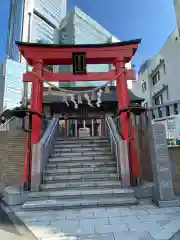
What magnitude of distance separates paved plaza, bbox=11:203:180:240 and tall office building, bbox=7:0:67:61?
36.2 metres

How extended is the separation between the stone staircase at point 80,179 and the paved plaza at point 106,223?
332mm

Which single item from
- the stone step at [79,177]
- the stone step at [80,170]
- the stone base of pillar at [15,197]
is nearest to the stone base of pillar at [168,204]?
the stone step at [79,177]

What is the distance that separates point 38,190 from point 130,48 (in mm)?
6199

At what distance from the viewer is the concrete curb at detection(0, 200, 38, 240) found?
3.20 meters

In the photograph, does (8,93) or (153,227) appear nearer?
(153,227)

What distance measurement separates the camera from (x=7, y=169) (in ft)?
21.8

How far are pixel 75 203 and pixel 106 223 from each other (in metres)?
1.38

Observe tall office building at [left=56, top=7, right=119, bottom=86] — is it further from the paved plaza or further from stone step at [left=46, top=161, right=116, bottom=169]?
the paved plaza

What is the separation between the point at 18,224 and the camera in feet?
12.3

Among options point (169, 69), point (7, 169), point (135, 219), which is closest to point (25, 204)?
point (7, 169)

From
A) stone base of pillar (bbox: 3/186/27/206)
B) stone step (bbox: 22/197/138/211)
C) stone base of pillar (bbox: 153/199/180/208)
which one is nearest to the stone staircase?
stone step (bbox: 22/197/138/211)

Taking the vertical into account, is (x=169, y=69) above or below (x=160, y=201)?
above

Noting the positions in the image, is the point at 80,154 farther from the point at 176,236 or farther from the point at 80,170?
the point at 176,236

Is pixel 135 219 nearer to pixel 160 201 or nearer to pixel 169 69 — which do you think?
pixel 160 201
